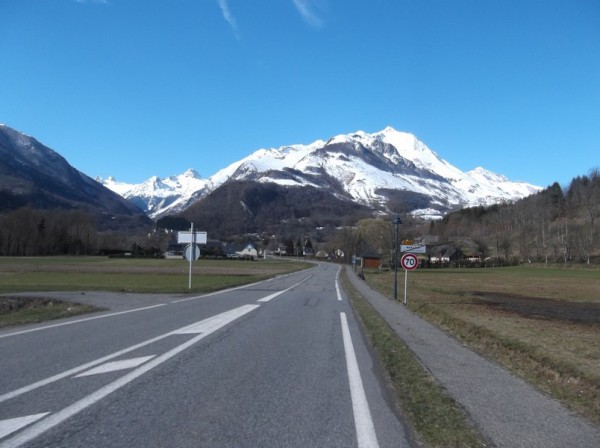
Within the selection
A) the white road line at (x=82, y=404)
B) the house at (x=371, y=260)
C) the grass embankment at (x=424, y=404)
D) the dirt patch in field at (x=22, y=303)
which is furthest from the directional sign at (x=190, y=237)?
the house at (x=371, y=260)

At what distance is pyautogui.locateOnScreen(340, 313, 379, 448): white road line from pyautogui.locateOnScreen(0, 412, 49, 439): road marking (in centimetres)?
324

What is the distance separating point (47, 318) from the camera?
1475cm

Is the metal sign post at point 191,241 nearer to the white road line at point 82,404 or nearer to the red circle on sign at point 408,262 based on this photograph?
the red circle on sign at point 408,262

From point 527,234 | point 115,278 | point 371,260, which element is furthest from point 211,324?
point 527,234

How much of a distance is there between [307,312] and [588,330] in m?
8.86

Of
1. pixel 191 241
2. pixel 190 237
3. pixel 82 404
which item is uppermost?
pixel 190 237

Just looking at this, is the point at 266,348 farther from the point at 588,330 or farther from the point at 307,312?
the point at 588,330

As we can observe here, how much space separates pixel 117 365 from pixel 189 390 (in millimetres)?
1988

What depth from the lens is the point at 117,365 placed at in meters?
7.96

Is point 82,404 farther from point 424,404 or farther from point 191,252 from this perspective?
point 191,252

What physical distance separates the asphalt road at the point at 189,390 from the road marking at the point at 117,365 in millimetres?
16

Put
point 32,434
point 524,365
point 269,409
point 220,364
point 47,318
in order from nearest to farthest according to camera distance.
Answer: point 32,434
point 269,409
point 220,364
point 524,365
point 47,318

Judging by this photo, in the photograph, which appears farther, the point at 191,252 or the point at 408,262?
the point at 191,252

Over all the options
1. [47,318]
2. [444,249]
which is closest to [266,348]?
[47,318]
